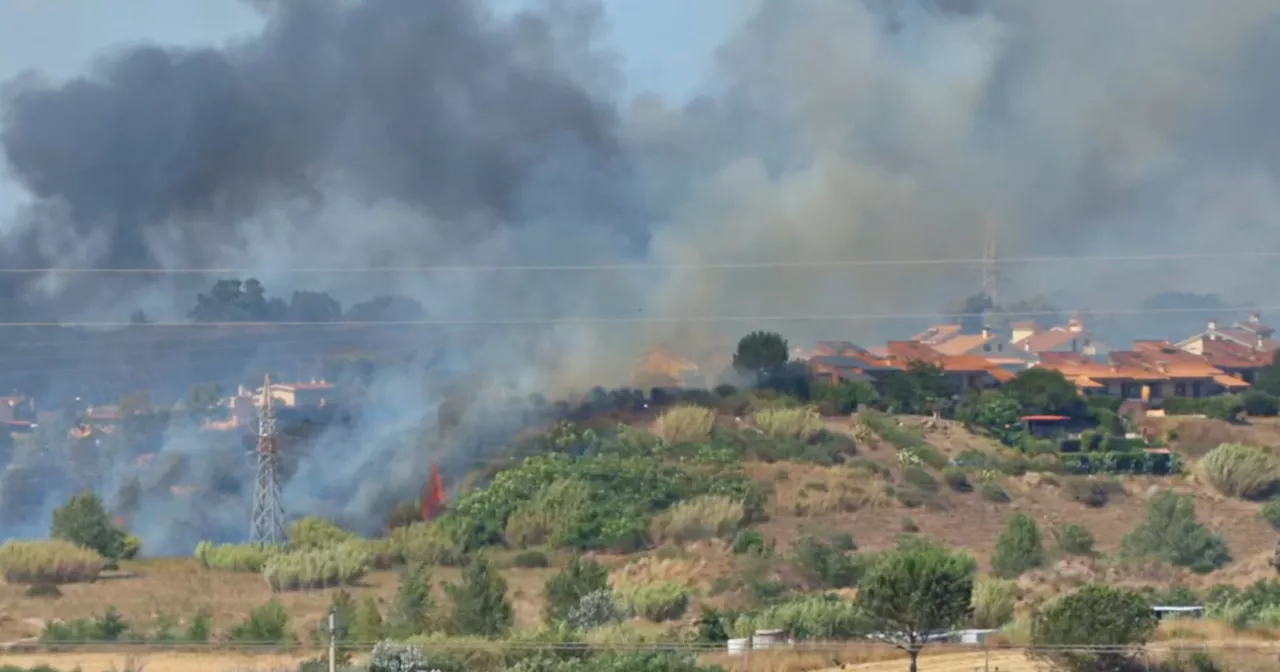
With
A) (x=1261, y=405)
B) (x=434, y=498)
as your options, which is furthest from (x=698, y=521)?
(x=1261, y=405)

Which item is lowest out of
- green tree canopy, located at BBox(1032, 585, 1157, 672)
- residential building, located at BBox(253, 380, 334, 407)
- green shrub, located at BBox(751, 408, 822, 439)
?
green tree canopy, located at BBox(1032, 585, 1157, 672)

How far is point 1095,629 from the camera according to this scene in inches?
1181

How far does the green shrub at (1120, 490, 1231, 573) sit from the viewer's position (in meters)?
39.2

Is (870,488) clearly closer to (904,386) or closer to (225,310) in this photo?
(904,386)

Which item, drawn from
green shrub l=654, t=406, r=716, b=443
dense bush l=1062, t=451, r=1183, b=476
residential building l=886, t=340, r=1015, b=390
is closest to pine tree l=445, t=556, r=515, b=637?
green shrub l=654, t=406, r=716, b=443

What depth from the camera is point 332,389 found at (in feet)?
168

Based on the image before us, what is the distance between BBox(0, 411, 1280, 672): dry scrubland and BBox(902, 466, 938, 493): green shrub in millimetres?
39

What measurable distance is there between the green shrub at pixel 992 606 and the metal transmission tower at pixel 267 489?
1497cm

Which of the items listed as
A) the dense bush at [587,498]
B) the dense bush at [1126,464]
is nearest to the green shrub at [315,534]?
the dense bush at [587,498]

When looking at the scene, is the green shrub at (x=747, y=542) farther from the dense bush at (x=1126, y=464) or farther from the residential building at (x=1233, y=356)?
the residential building at (x=1233, y=356)

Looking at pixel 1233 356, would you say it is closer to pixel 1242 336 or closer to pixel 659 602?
pixel 1242 336

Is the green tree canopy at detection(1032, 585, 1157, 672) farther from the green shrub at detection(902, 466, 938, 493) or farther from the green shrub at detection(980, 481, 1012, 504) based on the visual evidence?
the green shrub at detection(902, 466, 938, 493)

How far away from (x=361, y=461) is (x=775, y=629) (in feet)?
Answer: 55.7

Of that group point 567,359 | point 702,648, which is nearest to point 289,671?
point 702,648
